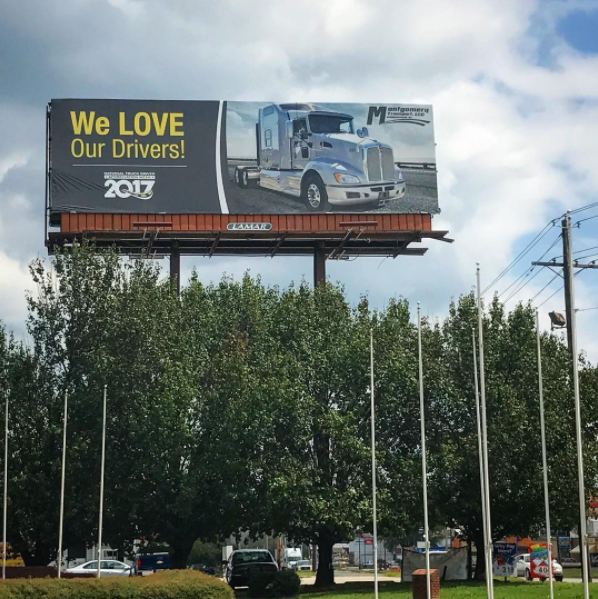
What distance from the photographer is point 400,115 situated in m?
56.2

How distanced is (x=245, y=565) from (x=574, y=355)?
1982cm

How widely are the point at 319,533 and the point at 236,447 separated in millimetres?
5953

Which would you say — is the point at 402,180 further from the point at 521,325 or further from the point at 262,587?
the point at 262,587

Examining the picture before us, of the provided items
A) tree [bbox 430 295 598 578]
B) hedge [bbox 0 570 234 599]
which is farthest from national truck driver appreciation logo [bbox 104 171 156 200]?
hedge [bbox 0 570 234 599]

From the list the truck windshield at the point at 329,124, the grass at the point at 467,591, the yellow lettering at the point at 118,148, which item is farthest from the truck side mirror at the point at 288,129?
the grass at the point at 467,591

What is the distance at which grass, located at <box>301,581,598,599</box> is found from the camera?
112ft

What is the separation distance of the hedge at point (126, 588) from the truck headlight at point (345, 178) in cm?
2995

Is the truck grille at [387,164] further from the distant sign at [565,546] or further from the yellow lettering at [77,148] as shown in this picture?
the distant sign at [565,546]

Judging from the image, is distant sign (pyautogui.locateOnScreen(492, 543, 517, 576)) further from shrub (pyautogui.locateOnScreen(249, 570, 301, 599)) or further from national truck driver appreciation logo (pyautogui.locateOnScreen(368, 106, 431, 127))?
national truck driver appreciation logo (pyautogui.locateOnScreen(368, 106, 431, 127))

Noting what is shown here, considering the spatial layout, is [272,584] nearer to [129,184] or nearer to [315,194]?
[315,194]

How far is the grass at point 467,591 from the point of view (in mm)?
34219

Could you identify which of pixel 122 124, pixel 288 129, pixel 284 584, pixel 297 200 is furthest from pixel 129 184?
pixel 284 584

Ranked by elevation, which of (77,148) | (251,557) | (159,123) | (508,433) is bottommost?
(251,557)

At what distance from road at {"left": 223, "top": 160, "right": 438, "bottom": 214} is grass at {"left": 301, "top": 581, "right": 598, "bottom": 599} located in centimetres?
1962
